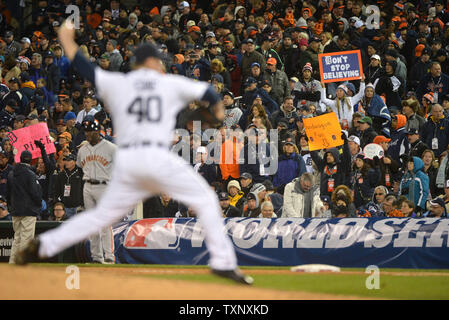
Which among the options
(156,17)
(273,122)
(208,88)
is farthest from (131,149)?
(156,17)

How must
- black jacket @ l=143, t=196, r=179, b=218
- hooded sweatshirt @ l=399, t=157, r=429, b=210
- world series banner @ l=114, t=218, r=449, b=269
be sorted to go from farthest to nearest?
black jacket @ l=143, t=196, r=179, b=218
hooded sweatshirt @ l=399, t=157, r=429, b=210
world series banner @ l=114, t=218, r=449, b=269

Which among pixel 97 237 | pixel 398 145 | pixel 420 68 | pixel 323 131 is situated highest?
pixel 420 68

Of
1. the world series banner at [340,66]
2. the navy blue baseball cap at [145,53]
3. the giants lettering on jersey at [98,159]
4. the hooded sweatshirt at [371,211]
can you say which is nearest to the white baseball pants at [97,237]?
the giants lettering on jersey at [98,159]

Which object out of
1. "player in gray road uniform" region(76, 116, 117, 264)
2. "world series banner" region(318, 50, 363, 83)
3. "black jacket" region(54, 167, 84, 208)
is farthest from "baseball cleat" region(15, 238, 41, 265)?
"world series banner" region(318, 50, 363, 83)

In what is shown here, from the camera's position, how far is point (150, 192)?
7.32 metres

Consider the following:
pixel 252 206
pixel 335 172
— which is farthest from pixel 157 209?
pixel 335 172

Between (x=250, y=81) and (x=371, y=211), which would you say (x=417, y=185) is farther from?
(x=250, y=81)

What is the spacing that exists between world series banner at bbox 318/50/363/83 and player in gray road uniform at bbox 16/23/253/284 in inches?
391

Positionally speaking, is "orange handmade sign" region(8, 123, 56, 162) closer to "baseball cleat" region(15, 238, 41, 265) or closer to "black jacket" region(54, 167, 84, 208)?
"black jacket" region(54, 167, 84, 208)

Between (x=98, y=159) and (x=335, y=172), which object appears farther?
(x=335, y=172)

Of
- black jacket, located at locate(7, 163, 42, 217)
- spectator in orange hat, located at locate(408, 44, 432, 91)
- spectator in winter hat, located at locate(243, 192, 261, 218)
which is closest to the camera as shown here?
black jacket, located at locate(7, 163, 42, 217)

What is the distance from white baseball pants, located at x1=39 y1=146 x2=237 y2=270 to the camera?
23.0 ft

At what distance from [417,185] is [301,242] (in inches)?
105

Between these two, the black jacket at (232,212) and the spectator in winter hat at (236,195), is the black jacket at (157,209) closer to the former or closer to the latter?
the spectator in winter hat at (236,195)
